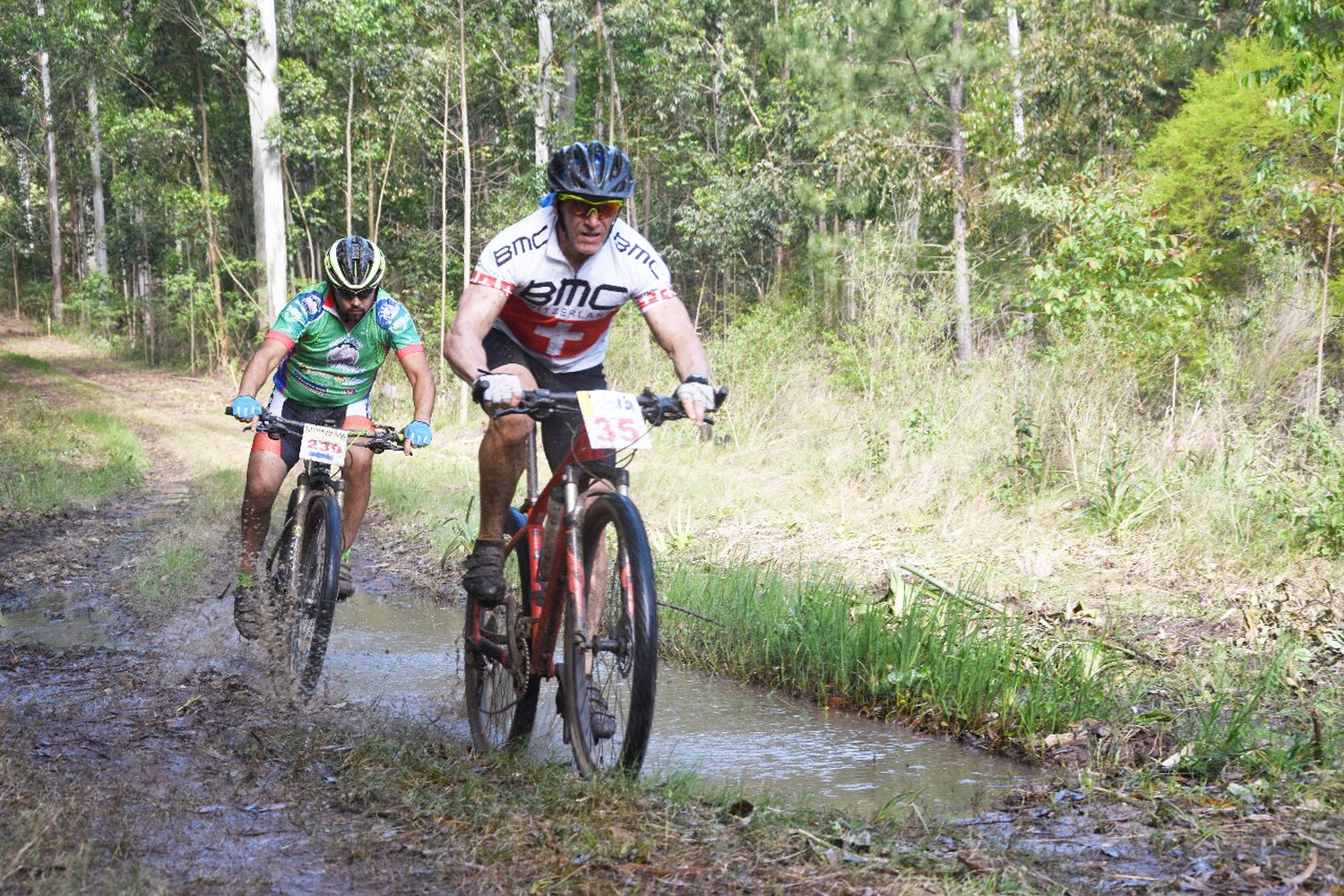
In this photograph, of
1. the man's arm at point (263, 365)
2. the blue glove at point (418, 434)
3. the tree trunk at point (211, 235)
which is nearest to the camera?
the blue glove at point (418, 434)

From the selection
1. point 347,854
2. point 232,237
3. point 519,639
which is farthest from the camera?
point 232,237

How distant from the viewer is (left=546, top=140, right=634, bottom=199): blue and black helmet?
4367mm

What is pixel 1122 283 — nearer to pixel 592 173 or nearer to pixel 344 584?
pixel 592 173

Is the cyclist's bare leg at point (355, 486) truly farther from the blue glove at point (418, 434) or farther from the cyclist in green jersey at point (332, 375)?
the blue glove at point (418, 434)

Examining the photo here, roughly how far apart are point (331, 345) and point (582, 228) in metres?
2.28

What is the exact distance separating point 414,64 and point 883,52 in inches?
351

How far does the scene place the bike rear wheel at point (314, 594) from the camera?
5.32 metres

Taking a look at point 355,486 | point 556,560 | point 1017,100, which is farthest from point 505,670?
point 1017,100

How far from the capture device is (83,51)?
27.0 m

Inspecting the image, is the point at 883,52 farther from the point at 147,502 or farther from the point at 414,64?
the point at 147,502

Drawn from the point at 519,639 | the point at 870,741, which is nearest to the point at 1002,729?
the point at 870,741

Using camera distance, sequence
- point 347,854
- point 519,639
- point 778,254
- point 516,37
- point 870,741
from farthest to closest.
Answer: point 778,254 → point 516,37 → point 870,741 → point 519,639 → point 347,854

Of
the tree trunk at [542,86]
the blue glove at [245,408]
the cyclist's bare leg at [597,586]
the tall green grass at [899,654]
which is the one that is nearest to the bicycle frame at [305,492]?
the blue glove at [245,408]

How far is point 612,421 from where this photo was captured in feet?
12.8
